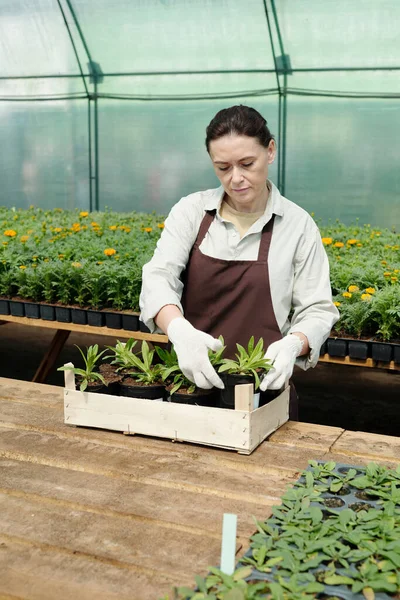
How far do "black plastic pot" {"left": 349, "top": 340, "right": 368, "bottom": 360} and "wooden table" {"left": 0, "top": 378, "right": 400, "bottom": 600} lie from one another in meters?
1.34

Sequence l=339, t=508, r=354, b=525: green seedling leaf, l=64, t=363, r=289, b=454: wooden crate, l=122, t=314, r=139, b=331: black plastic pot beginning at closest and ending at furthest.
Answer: l=339, t=508, r=354, b=525: green seedling leaf < l=64, t=363, r=289, b=454: wooden crate < l=122, t=314, r=139, b=331: black plastic pot

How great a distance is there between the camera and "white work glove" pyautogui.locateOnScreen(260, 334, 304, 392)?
1.68 meters

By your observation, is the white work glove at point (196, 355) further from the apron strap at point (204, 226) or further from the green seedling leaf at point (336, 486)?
the apron strap at point (204, 226)

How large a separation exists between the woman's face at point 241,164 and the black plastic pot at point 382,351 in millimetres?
1294

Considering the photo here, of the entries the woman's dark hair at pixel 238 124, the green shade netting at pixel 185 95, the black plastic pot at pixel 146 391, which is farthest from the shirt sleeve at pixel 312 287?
the green shade netting at pixel 185 95

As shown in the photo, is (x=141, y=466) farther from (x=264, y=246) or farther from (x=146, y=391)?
(x=264, y=246)

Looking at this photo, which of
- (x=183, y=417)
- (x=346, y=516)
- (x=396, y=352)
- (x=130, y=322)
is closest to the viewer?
(x=346, y=516)

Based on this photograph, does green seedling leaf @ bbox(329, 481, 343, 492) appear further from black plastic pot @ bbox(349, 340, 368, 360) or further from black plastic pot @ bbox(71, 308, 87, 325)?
black plastic pot @ bbox(71, 308, 87, 325)

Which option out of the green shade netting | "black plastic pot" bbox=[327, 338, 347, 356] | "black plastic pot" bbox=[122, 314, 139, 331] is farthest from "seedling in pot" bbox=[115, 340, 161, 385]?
the green shade netting

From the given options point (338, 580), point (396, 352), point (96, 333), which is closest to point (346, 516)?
point (338, 580)

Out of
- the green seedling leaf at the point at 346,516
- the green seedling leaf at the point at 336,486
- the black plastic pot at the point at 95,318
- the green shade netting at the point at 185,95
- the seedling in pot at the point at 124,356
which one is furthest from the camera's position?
the green shade netting at the point at 185,95

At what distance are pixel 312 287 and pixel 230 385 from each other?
524 mm

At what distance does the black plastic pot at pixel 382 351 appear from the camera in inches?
120

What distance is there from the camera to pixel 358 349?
3100mm
